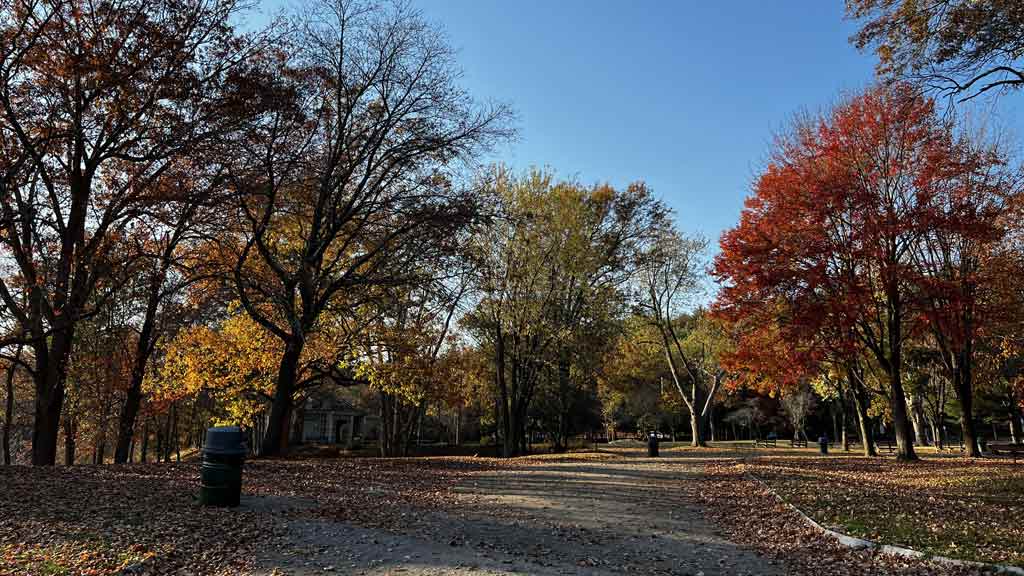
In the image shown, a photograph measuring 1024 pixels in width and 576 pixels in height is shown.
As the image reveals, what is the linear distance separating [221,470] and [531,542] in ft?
15.3

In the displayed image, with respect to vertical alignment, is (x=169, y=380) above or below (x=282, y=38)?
below

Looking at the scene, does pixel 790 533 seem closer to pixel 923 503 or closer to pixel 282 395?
pixel 923 503

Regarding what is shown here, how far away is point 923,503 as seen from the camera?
35.3 feet

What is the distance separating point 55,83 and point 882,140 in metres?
23.1

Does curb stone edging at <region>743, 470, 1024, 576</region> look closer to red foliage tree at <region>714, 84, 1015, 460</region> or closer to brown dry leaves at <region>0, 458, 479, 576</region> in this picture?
brown dry leaves at <region>0, 458, 479, 576</region>

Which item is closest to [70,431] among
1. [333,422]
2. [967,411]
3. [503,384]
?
[503,384]

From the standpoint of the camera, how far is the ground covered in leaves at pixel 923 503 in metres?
7.46

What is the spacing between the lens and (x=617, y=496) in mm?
12719

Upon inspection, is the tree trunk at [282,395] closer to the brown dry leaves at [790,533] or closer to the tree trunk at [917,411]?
the brown dry leaves at [790,533]

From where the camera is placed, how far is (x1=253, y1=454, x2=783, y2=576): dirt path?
680 centimetres

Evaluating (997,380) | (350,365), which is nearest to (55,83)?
(350,365)

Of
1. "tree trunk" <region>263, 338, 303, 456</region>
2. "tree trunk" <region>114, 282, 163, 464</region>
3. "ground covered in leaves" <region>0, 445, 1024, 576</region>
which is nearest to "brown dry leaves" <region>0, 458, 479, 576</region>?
"ground covered in leaves" <region>0, 445, 1024, 576</region>

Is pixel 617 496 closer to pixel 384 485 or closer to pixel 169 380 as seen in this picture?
pixel 384 485

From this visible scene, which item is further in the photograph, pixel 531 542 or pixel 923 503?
pixel 923 503
